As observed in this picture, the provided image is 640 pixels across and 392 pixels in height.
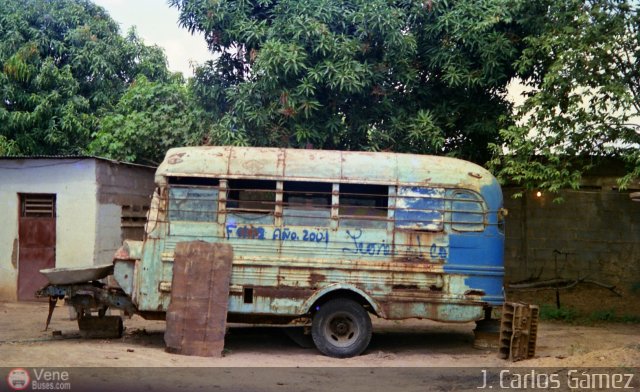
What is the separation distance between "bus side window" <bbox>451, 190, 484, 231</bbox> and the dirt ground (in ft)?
5.93

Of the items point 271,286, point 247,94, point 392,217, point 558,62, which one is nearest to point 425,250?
point 392,217

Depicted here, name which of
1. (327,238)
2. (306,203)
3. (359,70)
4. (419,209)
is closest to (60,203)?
(359,70)

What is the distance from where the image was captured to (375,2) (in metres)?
13.2

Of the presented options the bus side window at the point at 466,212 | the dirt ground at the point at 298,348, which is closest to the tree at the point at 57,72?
the dirt ground at the point at 298,348

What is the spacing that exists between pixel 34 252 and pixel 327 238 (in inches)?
297

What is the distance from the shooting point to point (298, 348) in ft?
34.2

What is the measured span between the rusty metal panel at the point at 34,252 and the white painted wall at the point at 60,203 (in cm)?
14

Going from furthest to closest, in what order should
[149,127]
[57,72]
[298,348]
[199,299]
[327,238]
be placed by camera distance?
[57,72] < [149,127] < [298,348] < [327,238] < [199,299]

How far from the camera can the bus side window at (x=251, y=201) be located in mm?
9711

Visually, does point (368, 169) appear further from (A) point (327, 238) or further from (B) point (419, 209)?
(A) point (327, 238)

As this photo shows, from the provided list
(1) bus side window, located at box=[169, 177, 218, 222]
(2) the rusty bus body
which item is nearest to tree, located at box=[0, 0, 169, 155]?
(1) bus side window, located at box=[169, 177, 218, 222]

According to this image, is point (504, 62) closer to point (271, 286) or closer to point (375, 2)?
point (375, 2)

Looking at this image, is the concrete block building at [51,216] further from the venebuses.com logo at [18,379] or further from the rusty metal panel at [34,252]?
the venebuses.com logo at [18,379]

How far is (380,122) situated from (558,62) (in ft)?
11.8
